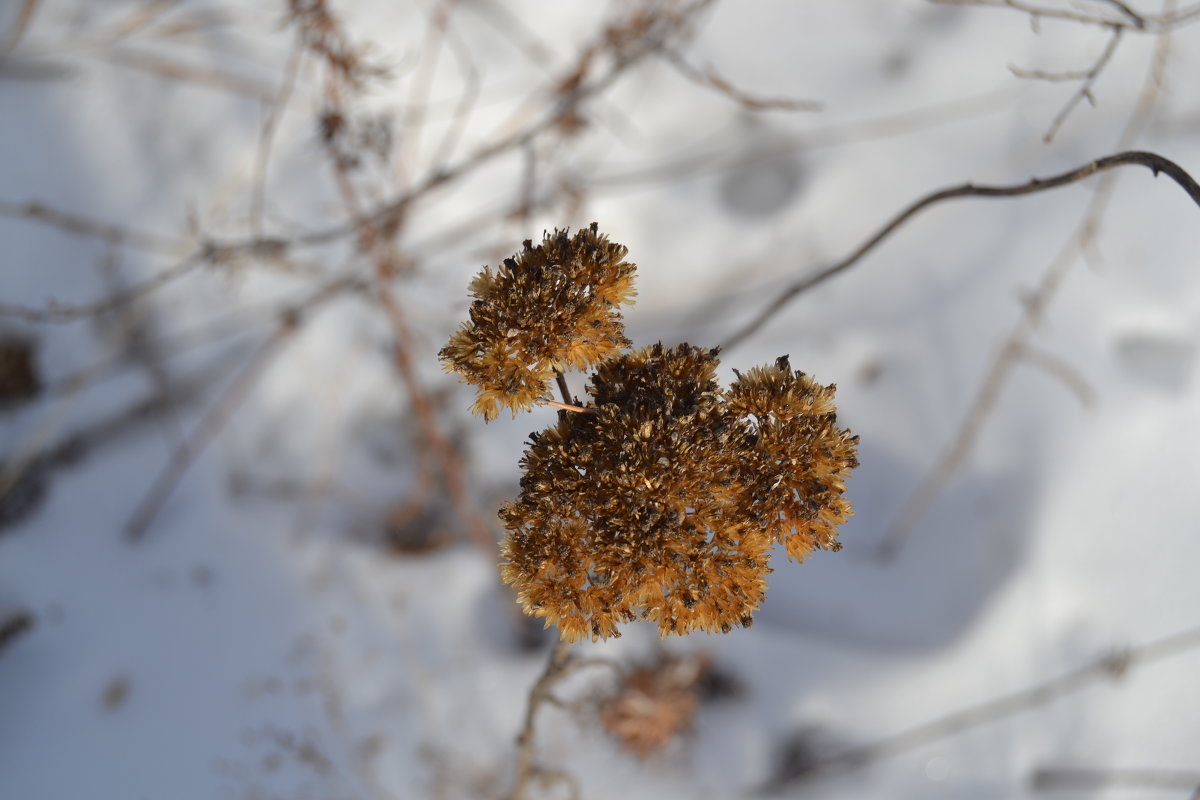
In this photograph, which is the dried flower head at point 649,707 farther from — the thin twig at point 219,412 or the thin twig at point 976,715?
the thin twig at point 219,412

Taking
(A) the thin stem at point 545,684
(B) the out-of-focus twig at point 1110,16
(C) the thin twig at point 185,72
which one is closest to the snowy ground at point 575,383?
(C) the thin twig at point 185,72

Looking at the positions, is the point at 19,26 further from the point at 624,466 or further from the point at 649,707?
the point at 649,707

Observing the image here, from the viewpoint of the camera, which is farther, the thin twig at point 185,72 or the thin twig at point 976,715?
the thin twig at point 185,72

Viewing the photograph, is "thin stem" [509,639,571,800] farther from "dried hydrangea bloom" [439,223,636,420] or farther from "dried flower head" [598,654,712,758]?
"dried flower head" [598,654,712,758]

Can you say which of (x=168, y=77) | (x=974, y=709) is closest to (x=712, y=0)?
(x=168, y=77)

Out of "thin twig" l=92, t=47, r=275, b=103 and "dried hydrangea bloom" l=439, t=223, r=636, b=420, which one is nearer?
"dried hydrangea bloom" l=439, t=223, r=636, b=420

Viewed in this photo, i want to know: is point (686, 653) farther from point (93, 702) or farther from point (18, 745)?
point (18, 745)

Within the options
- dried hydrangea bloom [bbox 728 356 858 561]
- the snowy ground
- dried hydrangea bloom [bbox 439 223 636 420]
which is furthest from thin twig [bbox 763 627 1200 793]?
dried hydrangea bloom [bbox 439 223 636 420]
